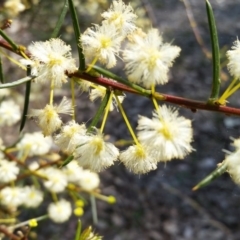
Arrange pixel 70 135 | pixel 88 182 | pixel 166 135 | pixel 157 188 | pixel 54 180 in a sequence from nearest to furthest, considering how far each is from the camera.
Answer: pixel 166 135 → pixel 70 135 → pixel 54 180 → pixel 88 182 → pixel 157 188

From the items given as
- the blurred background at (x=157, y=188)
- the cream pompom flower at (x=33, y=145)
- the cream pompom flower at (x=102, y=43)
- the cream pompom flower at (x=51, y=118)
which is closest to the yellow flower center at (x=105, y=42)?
the cream pompom flower at (x=102, y=43)

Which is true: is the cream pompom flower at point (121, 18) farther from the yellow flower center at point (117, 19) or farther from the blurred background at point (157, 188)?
the blurred background at point (157, 188)

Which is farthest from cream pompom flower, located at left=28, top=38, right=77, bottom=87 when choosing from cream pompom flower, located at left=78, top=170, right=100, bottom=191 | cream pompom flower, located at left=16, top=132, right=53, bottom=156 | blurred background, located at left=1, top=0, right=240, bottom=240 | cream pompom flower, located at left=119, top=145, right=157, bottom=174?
blurred background, located at left=1, top=0, right=240, bottom=240

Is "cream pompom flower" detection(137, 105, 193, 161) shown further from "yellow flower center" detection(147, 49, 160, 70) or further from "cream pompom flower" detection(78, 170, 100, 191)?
"cream pompom flower" detection(78, 170, 100, 191)

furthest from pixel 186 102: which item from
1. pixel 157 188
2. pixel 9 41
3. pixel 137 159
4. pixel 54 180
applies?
Result: pixel 157 188

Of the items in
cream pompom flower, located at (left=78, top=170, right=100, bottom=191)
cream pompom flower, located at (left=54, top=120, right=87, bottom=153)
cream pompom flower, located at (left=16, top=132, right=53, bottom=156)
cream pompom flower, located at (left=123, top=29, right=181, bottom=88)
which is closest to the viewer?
cream pompom flower, located at (left=123, top=29, right=181, bottom=88)

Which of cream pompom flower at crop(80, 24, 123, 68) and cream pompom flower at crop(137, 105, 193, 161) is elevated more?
cream pompom flower at crop(80, 24, 123, 68)

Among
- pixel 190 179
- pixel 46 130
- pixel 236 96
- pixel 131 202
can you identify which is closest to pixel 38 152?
pixel 46 130

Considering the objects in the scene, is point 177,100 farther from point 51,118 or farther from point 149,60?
point 51,118
